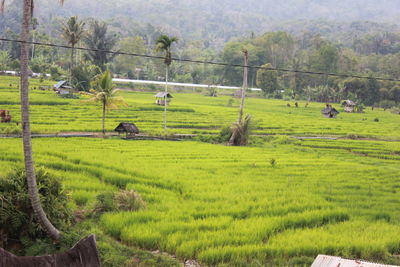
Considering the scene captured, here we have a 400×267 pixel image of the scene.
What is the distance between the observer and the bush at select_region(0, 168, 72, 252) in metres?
7.63

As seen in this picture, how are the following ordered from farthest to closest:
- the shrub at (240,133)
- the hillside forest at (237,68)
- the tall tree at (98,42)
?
the hillside forest at (237,68) < the tall tree at (98,42) < the shrub at (240,133)

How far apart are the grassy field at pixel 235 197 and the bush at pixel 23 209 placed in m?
1.21

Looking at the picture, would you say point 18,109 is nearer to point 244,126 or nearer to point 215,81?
point 244,126

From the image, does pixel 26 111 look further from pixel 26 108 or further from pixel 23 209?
pixel 23 209

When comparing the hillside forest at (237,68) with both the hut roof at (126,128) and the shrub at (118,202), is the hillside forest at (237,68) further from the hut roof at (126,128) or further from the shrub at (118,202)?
the shrub at (118,202)

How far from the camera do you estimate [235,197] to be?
38.9 feet

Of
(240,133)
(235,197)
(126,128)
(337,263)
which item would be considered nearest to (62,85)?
(126,128)

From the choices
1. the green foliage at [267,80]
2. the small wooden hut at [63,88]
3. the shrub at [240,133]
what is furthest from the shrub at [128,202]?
the green foliage at [267,80]

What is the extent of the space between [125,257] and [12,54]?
246 feet

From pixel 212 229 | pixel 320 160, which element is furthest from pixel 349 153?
pixel 212 229

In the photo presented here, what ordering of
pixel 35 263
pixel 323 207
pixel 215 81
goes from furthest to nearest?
1. pixel 215 81
2. pixel 323 207
3. pixel 35 263

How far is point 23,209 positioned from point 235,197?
6.16 metres

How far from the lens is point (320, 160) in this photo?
2108 centimetres

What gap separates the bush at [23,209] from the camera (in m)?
7.63
